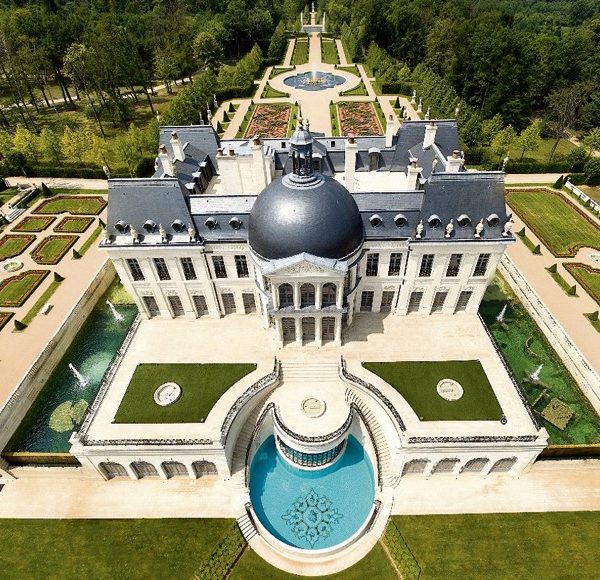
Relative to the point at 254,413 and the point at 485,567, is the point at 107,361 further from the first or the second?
the point at 485,567

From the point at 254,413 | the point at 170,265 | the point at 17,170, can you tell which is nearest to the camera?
the point at 254,413

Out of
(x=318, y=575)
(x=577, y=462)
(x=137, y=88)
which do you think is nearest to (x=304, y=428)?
(x=318, y=575)

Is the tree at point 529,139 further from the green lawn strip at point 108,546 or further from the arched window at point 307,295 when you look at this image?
the green lawn strip at point 108,546

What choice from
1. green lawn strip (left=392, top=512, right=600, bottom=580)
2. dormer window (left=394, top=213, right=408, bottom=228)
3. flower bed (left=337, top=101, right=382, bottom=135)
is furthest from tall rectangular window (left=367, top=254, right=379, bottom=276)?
flower bed (left=337, top=101, right=382, bottom=135)

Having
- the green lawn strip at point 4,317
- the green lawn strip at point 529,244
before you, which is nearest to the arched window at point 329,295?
the green lawn strip at point 529,244

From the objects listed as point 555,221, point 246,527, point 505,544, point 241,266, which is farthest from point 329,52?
point 505,544

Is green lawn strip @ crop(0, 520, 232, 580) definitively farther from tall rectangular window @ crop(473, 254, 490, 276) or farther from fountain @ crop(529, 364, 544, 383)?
tall rectangular window @ crop(473, 254, 490, 276)
